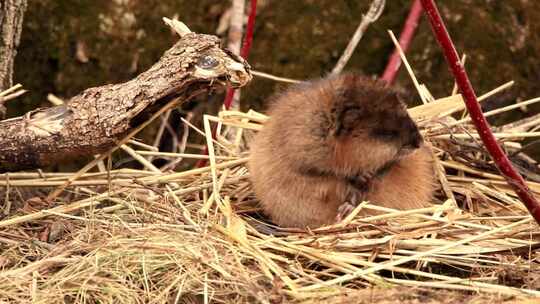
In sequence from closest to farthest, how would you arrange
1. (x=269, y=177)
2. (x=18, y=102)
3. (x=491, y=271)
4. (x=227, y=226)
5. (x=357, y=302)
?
(x=357, y=302) → (x=491, y=271) → (x=227, y=226) → (x=269, y=177) → (x=18, y=102)

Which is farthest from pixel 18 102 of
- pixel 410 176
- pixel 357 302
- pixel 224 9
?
pixel 357 302

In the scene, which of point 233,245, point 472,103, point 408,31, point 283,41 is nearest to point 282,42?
point 283,41

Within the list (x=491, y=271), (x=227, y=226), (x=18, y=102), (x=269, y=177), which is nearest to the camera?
(x=491, y=271)

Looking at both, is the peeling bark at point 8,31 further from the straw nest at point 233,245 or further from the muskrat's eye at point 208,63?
the muskrat's eye at point 208,63

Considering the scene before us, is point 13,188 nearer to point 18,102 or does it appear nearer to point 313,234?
point 313,234

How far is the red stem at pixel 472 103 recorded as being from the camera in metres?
3.33

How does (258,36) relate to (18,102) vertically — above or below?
above

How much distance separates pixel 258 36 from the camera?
6508 mm

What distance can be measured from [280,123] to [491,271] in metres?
1.09

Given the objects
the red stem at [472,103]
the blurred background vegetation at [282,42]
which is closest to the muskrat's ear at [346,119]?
the red stem at [472,103]

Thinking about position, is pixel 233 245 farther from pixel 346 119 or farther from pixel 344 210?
pixel 346 119

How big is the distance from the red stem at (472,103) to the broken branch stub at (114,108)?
985 mm

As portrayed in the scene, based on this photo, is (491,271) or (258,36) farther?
(258,36)

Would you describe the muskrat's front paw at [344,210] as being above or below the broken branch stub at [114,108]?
below
